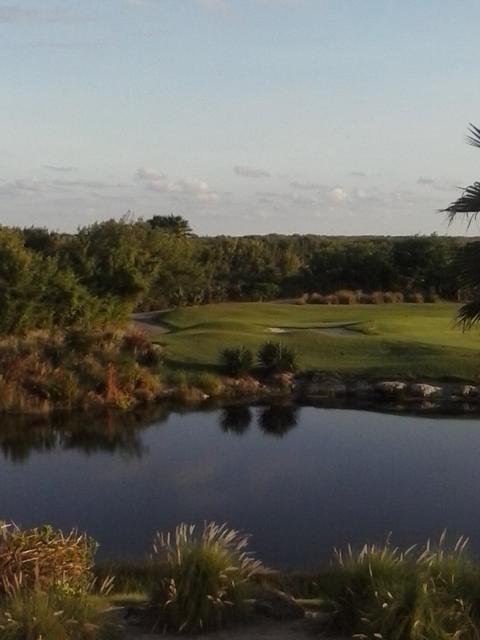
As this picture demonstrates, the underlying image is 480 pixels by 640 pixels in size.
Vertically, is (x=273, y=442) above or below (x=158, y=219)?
below

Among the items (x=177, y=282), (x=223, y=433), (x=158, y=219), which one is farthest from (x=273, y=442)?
(x=158, y=219)

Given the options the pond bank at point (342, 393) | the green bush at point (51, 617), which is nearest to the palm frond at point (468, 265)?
the green bush at point (51, 617)

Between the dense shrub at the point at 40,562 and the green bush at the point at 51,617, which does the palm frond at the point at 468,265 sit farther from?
the green bush at the point at 51,617

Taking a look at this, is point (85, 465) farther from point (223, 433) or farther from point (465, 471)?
point (465, 471)

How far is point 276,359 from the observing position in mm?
29547

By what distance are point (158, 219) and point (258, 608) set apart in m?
71.8

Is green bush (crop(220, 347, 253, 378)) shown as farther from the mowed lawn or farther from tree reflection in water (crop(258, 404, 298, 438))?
tree reflection in water (crop(258, 404, 298, 438))

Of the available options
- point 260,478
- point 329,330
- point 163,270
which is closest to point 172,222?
point 163,270

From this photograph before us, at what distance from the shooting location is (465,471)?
19.0 metres

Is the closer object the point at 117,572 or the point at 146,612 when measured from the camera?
the point at 146,612

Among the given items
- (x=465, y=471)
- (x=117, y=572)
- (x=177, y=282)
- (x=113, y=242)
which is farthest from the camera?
(x=177, y=282)

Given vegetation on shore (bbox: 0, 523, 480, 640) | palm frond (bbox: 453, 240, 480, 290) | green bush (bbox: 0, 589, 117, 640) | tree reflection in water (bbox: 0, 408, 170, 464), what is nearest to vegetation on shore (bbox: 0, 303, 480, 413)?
tree reflection in water (bbox: 0, 408, 170, 464)

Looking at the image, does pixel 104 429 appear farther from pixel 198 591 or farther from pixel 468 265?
pixel 198 591

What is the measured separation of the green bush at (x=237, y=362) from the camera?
29.0m
